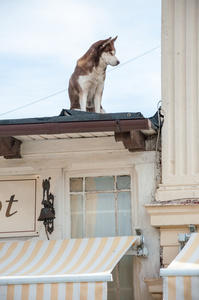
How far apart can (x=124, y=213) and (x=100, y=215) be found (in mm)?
390

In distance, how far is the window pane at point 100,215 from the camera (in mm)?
14359

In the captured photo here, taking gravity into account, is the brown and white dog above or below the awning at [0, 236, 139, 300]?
above

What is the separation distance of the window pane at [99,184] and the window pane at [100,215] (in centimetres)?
9

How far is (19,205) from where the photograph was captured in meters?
14.5

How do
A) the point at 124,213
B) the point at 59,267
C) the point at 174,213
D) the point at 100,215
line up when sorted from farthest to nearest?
1. the point at 100,215
2. the point at 124,213
3. the point at 174,213
4. the point at 59,267

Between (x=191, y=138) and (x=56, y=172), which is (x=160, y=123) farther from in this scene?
Result: (x=56, y=172)

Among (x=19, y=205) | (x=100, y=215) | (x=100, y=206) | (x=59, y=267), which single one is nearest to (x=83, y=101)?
(x=100, y=206)

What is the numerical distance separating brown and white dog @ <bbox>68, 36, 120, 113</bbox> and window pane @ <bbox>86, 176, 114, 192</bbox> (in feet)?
3.59

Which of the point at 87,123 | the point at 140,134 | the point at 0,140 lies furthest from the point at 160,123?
the point at 0,140

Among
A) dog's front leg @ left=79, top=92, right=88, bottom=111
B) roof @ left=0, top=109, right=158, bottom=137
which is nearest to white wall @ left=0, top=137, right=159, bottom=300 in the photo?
dog's front leg @ left=79, top=92, right=88, bottom=111

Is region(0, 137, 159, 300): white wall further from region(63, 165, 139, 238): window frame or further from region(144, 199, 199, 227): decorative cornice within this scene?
region(144, 199, 199, 227): decorative cornice

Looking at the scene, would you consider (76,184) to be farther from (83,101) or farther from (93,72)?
(93,72)

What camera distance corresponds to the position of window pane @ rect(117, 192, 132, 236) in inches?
562

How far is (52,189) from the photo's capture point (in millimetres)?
14430
